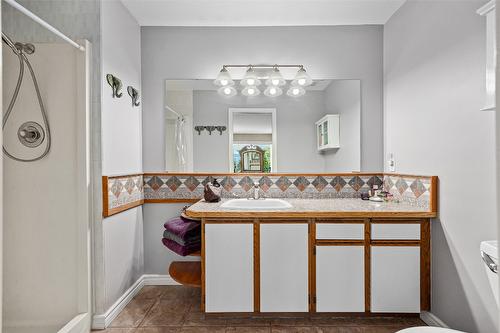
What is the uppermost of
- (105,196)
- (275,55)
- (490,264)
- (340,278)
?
(275,55)

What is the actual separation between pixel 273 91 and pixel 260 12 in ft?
2.19

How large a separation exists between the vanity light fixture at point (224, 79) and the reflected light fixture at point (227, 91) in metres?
0.04

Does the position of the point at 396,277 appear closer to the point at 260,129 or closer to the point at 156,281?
the point at 260,129

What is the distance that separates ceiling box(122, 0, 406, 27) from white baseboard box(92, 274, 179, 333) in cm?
234

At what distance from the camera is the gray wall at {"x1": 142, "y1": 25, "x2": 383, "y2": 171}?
2.81 m

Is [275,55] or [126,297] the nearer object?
[126,297]

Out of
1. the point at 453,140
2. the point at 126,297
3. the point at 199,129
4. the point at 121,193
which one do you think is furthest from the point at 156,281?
the point at 453,140

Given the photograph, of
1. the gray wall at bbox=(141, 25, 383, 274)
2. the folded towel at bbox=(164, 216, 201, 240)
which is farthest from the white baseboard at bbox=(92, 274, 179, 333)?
the gray wall at bbox=(141, 25, 383, 274)

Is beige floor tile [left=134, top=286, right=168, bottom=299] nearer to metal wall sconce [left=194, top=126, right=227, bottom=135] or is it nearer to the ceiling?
metal wall sconce [left=194, top=126, right=227, bottom=135]

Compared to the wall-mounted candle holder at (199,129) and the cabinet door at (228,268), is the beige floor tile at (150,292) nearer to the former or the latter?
the cabinet door at (228,268)

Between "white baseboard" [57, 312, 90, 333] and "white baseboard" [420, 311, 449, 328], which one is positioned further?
"white baseboard" [420, 311, 449, 328]

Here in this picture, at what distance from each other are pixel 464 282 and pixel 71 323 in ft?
8.06

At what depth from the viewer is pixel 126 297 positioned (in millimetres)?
2492

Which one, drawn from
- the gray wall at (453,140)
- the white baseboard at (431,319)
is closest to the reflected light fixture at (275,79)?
the gray wall at (453,140)
